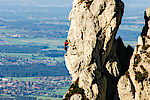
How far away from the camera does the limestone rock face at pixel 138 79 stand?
55.8m

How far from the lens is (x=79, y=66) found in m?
62.2

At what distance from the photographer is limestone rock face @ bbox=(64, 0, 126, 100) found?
2306 inches

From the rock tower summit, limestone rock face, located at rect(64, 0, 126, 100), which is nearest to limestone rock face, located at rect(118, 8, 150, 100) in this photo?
the rock tower summit

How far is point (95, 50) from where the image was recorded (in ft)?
197

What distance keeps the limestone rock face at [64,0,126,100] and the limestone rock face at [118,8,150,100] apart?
279 centimetres

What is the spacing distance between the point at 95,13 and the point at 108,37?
4.39 m

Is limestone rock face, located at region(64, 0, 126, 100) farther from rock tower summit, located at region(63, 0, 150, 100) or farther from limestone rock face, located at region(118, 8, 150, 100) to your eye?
limestone rock face, located at region(118, 8, 150, 100)

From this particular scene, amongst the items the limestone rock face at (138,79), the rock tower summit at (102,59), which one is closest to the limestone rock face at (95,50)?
the rock tower summit at (102,59)

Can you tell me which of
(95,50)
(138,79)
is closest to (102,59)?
(95,50)

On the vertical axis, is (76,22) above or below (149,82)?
above

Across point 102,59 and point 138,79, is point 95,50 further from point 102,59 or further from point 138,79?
point 138,79

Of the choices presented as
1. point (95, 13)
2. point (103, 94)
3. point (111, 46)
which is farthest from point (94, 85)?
point (95, 13)

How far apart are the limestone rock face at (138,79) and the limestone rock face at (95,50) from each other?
2793 mm

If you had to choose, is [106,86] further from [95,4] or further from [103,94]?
[95,4]
